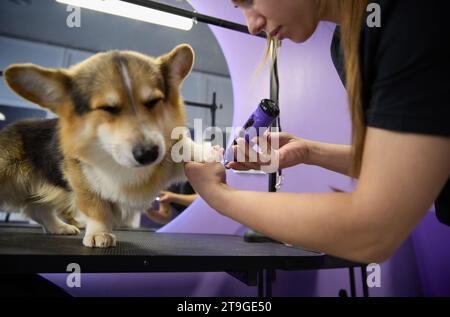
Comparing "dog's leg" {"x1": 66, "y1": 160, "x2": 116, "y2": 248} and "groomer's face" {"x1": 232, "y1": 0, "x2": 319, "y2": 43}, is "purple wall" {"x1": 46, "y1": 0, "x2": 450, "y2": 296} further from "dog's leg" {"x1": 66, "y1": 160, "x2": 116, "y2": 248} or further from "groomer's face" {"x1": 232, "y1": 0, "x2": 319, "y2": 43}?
"groomer's face" {"x1": 232, "y1": 0, "x2": 319, "y2": 43}

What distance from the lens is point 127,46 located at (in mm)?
3045

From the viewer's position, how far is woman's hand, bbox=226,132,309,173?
712 mm

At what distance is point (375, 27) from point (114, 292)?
1338 mm

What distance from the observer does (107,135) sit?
73 centimetres

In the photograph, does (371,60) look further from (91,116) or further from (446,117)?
(91,116)

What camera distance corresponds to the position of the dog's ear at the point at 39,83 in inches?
27.2

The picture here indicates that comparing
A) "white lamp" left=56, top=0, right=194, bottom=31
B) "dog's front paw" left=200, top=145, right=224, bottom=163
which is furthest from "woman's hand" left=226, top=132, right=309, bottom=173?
"white lamp" left=56, top=0, right=194, bottom=31

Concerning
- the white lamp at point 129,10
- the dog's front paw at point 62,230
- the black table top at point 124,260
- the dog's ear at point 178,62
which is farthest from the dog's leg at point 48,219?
the white lamp at point 129,10

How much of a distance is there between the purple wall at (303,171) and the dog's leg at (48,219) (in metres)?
0.53

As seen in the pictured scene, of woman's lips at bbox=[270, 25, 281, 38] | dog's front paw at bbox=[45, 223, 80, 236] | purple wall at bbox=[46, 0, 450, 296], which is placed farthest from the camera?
purple wall at bbox=[46, 0, 450, 296]

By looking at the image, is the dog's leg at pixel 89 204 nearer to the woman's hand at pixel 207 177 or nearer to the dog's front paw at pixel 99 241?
the dog's front paw at pixel 99 241

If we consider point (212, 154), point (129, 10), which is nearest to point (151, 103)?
point (212, 154)

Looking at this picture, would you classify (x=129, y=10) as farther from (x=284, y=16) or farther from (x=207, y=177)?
(x=207, y=177)
